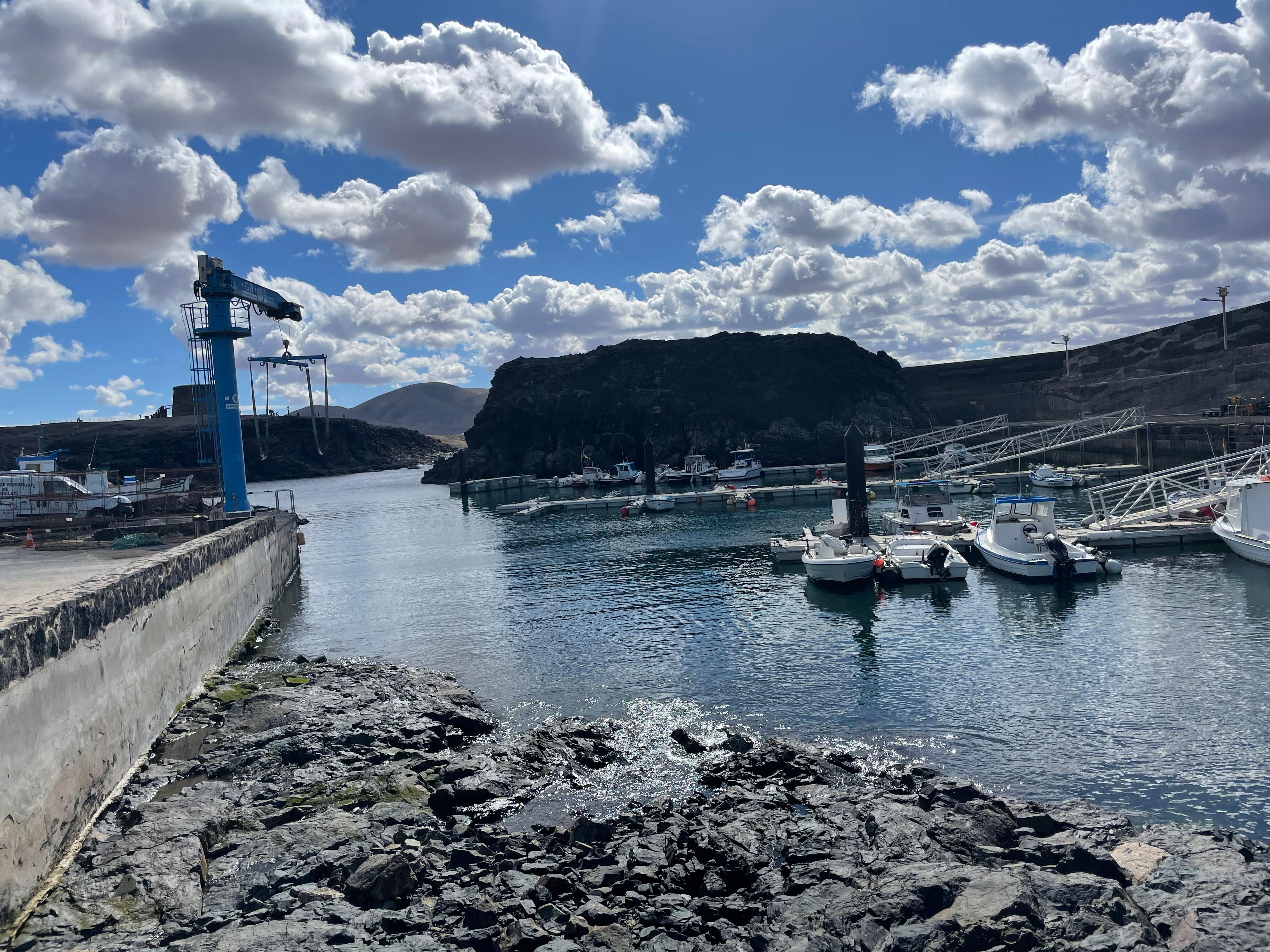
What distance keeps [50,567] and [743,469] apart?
74.6 meters

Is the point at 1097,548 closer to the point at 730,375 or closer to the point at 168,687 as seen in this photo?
the point at 168,687

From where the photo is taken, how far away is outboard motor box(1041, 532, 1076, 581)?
31000 millimetres

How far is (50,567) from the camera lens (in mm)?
25984

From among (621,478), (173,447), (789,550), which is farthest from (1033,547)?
(173,447)

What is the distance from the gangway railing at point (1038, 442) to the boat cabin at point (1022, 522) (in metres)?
34.8

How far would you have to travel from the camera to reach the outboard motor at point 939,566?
32.4 metres

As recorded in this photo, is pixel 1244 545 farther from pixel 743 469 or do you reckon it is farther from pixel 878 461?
pixel 743 469

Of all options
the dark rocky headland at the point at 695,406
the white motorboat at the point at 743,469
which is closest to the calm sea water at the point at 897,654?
the white motorboat at the point at 743,469

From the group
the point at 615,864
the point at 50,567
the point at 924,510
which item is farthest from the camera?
the point at 924,510

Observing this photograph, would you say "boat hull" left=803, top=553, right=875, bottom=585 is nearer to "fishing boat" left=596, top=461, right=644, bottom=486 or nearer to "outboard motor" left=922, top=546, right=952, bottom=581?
"outboard motor" left=922, top=546, right=952, bottom=581

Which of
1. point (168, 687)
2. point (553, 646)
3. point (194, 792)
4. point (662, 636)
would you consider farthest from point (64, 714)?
point (662, 636)

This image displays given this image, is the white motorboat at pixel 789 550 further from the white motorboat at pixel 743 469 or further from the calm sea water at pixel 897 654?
the white motorboat at pixel 743 469

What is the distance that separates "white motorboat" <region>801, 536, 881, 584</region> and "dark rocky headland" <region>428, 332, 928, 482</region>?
76396 millimetres

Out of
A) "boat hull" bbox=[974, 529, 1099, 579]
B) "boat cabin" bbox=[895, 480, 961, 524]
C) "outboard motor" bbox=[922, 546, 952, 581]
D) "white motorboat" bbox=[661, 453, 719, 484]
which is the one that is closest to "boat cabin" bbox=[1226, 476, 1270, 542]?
"boat hull" bbox=[974, 529, 1099, 579]
